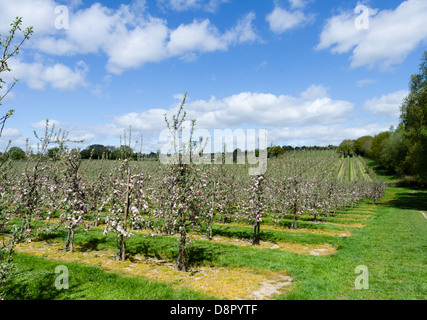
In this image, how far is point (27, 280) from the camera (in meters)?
9.00

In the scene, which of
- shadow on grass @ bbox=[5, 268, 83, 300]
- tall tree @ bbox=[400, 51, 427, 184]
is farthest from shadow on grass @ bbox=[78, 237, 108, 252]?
tall tree @ bbox=[400, 51, 427, 184]

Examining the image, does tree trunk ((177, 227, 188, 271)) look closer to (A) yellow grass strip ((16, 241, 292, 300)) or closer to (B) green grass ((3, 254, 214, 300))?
(A) yellow grass strip ((16, 241, 292, 300))

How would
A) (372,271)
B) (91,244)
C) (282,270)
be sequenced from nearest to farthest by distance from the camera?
(282,270)
(372,271)
(91,244)

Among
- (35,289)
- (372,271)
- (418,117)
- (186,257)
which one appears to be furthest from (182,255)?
(418,117)

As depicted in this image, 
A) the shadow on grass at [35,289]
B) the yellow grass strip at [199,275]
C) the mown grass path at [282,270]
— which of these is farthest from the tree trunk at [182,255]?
the shadow on grass at [35,289]

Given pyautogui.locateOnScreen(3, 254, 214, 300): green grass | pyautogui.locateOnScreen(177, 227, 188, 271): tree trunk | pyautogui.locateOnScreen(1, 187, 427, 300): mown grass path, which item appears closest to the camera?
pyautogui.locateOnScreen(3, 254, 214, 300): green grass

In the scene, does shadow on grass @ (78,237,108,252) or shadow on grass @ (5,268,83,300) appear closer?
shadow on grass @ (5,268,83,300)

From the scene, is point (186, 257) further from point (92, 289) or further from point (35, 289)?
point (35, 289)

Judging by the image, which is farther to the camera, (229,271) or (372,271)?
(229,271)

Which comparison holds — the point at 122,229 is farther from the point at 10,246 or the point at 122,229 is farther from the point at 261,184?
the point at 261,184

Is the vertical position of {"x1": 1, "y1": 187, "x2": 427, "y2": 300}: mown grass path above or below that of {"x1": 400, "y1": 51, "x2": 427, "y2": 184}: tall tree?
below
